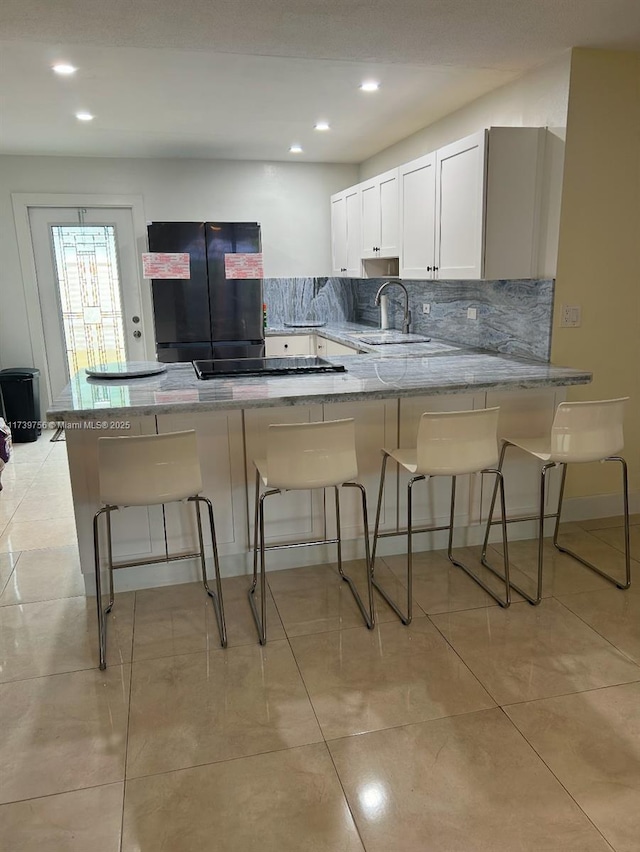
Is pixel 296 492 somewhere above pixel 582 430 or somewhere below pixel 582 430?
below

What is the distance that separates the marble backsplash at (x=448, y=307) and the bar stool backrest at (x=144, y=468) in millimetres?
2074

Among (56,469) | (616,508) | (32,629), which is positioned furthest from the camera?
(56,469)

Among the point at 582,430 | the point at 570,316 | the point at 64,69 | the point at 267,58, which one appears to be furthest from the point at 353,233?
the point at 582,430

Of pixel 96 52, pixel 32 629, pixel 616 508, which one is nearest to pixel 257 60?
pixel 96 52

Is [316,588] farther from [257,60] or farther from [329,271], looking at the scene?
[329,271]

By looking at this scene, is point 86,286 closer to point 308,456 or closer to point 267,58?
point 267,58

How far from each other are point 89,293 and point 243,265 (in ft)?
5.11

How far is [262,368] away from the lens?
10.5 ft

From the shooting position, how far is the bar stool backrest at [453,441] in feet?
8.11

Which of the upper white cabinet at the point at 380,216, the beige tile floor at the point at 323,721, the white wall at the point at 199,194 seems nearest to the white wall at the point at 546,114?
the upper white cabinet at the point at 380,216

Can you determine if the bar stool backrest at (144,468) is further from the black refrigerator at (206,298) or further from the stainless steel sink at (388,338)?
the black refrigerator at (206,298)

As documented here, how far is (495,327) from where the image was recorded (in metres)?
3.80

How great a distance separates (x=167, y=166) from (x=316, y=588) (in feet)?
13.9

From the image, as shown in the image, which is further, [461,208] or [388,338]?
[388,338]
